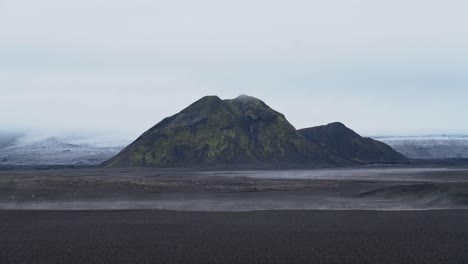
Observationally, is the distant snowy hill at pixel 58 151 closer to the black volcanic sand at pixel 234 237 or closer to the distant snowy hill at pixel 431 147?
the distant snowy hill at pixel 431 147

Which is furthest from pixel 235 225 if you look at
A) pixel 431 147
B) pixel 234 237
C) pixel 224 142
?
pixel 431 147

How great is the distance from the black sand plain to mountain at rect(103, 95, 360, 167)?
48.9 metres

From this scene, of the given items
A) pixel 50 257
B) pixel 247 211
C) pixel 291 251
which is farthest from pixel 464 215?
pixel 50 257

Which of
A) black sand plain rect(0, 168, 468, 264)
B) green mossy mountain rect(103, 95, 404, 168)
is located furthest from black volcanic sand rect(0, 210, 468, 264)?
green mossy mountain rect(103, 95, 404, 168)

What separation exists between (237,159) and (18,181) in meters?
47.4

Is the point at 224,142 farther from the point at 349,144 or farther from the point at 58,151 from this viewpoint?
the point at 58,151

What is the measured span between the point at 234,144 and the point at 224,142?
1.67 metres

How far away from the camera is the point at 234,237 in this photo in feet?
74.4

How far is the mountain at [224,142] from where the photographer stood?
94.9 metres

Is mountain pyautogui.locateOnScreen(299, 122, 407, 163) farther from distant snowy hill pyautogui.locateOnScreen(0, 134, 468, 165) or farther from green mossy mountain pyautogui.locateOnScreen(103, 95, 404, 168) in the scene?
distant snowy hill pyautogui.locateOnScreen(0, 134, 468, 165)

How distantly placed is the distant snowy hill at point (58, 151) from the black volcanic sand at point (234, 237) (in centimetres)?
10318

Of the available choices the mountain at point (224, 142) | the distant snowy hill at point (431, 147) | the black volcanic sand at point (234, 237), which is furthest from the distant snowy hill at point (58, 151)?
the black volcanic sand at point (234, 237)

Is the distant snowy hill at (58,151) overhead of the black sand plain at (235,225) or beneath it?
overhead

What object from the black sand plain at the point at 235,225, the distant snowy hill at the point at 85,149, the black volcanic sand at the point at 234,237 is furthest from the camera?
the distant snowy hill at the point at 85,149
